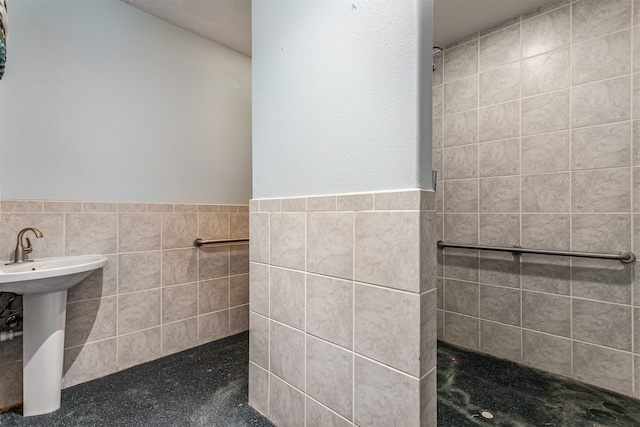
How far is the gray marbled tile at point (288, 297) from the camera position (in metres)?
1.19

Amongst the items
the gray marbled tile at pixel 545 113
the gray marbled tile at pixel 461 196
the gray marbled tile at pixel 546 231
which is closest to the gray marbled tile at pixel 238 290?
the gray marbled tile at pixel 461 196

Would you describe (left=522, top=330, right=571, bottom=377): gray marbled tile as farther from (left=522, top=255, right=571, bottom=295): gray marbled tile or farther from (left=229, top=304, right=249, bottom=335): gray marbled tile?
(left=229, top=304, right=249, bottom=335): gray marbled tile

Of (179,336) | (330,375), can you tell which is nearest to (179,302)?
(179,336)

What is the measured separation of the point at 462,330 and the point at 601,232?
1033 millimetres

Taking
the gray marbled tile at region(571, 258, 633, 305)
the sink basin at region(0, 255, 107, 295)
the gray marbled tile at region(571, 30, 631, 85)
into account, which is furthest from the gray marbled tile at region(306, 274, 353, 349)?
the gray marbled tile at region(571, 30, 631, 85)

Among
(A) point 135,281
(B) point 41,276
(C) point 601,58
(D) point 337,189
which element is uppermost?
(C) point 601,58

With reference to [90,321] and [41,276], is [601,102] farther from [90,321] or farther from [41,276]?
[90,321]

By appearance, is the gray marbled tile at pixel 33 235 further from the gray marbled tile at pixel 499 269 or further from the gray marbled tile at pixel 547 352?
the gray marbled tile at pixel 547 352

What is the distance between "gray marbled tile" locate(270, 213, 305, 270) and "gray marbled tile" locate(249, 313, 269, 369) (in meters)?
0.29

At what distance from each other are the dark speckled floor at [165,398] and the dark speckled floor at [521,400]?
944 mm

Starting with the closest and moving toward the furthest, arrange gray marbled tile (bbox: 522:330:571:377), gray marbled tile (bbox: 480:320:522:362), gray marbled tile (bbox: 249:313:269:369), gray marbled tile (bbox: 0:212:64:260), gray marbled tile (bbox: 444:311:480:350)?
gray marbled tile (bbox: 249:313:269:369), gray marbled tile (bbox: 0:212:64:260), gray marbled tile (bbox: 522:330:571:377), gray marbled tile (bbox: 480:320:522:362), gray marbled tile (bbox: 444:311:480:350)

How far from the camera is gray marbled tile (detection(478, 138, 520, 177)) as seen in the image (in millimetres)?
1889

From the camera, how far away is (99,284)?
1.70 m

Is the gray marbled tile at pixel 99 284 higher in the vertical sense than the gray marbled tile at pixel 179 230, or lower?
lower
